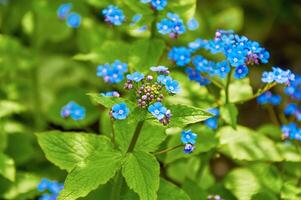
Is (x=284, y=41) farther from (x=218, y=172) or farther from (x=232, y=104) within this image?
(x=232, y=104)

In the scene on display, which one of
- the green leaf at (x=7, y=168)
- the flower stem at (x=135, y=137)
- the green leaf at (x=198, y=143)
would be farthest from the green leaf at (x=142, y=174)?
the green leaf at (x=7, y=168)

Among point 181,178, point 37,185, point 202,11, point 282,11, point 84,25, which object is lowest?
point 37,185

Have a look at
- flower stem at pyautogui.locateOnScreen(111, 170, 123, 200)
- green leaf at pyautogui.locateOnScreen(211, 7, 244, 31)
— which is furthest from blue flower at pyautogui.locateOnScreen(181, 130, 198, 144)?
green leaf at pyautogui.locateOnScreen(211, 7, 244, 31)

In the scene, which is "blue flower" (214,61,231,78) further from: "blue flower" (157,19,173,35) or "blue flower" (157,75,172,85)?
"blue flower" (157,75,172,85)

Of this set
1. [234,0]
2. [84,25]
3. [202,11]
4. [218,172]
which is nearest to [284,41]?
[234,0]

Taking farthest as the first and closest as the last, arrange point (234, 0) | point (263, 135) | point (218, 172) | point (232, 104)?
point (234, 0)
point (218, 172)
point (263, 135)
point (232, 104)

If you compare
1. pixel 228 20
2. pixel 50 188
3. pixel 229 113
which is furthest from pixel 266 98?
pixel 228 20

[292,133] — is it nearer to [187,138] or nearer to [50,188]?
[187,138]
